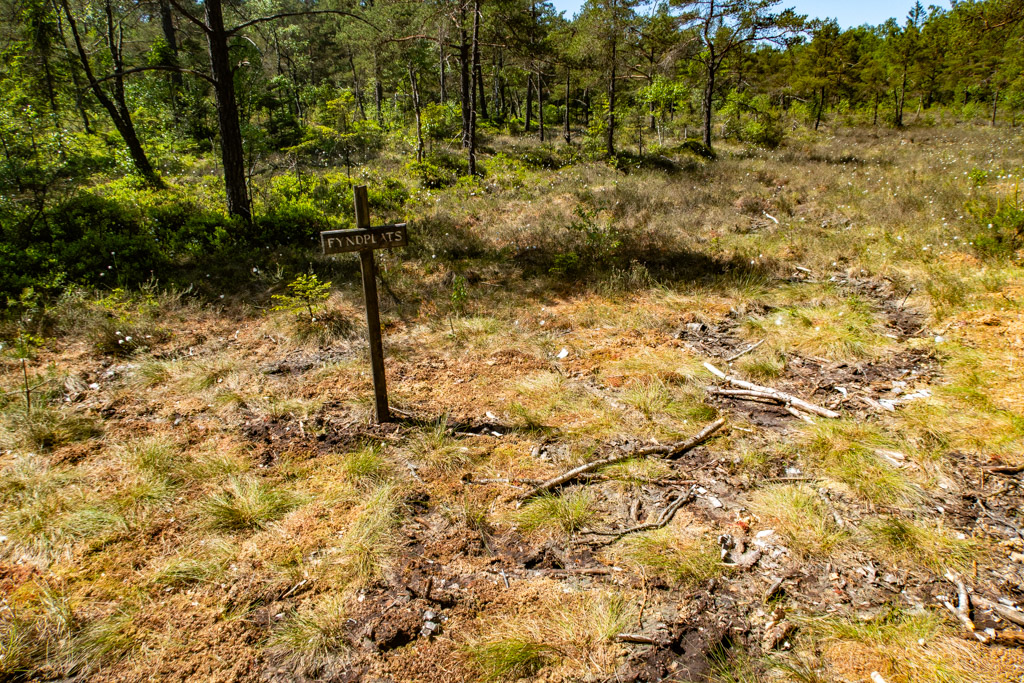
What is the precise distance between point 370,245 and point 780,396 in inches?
167

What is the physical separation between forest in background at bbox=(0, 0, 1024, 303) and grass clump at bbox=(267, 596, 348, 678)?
633cm

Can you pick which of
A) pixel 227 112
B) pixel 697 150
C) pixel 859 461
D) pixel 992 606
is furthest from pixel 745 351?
pixel 697 150

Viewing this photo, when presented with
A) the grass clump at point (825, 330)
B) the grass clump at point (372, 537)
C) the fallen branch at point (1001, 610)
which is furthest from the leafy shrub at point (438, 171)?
the fallen branch at point (1001, 610)

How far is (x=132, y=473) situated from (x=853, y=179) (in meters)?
17.7

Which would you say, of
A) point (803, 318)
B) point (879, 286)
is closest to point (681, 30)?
point (879, 286)

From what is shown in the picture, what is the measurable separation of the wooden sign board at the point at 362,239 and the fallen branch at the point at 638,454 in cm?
238

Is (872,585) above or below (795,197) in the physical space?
below

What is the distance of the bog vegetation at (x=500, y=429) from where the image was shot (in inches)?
109

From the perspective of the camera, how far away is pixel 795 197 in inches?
521

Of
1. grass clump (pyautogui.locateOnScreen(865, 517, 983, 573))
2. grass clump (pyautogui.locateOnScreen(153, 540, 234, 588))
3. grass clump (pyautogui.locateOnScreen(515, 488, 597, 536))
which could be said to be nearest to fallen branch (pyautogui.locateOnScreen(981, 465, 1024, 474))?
grass clump (pyautogui.locateOnScreen(865, 517, 983, 573))

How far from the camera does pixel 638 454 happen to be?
4336mm

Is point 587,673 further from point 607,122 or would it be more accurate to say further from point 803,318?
point 607,122

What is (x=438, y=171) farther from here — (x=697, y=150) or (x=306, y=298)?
(x=697, y=150)

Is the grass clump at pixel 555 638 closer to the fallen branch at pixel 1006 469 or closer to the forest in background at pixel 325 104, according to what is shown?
the fallen branch at pixel 1006 469
